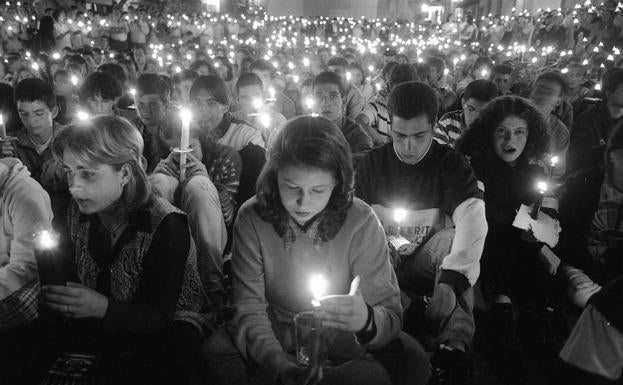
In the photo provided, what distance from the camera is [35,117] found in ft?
14.3

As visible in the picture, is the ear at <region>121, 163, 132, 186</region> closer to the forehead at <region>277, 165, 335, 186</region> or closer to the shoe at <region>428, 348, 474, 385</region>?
the forehead at <region>277, 165, 335, 186</region>

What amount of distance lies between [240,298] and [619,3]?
60.1 feet

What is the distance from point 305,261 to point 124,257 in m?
0.81

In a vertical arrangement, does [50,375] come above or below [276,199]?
below

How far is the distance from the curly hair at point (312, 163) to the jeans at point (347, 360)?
529 millimetres

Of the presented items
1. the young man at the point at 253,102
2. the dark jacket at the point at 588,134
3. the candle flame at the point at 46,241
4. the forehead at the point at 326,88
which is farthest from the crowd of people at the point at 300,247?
the young man at the point at 253,102

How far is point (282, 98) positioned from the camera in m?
7.86

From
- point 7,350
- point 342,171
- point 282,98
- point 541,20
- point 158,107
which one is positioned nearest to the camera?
point 342,171

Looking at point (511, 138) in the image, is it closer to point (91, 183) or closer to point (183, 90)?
point (91, 183)

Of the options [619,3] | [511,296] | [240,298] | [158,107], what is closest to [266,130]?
[158,107]

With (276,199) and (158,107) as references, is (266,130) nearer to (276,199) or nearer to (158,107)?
(158,107)

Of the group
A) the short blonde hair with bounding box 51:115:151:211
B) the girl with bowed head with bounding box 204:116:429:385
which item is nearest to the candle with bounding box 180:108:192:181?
the short blonde hair with bounding box 51:115:151:211

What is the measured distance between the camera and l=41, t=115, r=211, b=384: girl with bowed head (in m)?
2.31

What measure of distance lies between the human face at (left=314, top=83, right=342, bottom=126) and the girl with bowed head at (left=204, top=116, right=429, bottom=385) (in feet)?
10.5
